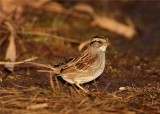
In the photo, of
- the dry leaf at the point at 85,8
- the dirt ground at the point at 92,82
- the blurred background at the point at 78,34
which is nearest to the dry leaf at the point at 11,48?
the blurred background at the point at 78,34

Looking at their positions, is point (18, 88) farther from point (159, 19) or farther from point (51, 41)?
point (159, 19)

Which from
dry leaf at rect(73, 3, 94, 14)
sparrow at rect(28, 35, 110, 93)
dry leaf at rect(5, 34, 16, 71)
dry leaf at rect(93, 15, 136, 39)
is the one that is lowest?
sparrow at rect(28, 35, 110, 93)

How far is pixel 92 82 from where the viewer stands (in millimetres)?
7508

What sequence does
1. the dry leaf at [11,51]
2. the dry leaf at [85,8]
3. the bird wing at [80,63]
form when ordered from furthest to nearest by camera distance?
the dry leaf at [85,8] < the dry leaf at [11,51] < the bird wing at [80,63]

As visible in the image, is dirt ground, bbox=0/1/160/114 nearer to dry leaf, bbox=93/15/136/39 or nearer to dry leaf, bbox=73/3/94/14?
dry leaf, bbox=93/15/136/39

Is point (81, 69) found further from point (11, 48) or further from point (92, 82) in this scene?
point (11, 48)

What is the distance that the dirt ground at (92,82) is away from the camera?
606 centimetres

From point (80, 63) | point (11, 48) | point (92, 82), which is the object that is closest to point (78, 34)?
point (11, 48)

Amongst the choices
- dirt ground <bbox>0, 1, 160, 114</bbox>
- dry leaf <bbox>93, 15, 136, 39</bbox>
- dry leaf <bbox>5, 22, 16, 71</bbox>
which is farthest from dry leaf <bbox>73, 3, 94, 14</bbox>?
dry leaf <bbox>5, 22, 16, 71</bbox>

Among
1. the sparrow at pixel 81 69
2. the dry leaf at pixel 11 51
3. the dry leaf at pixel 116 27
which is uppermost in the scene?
the dry leaf at pixel 116 27

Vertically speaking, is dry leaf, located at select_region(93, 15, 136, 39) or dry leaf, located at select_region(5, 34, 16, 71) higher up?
dry leaf, located at select_region(93, 15, 136, 39)

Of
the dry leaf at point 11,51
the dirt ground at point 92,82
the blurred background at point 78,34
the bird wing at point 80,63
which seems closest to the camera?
the dirt ground at point 92,82

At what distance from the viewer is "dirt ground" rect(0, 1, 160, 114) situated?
606cm

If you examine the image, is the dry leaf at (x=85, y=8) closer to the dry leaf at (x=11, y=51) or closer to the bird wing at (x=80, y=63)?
the dry leaf at (x=11, y=51)
